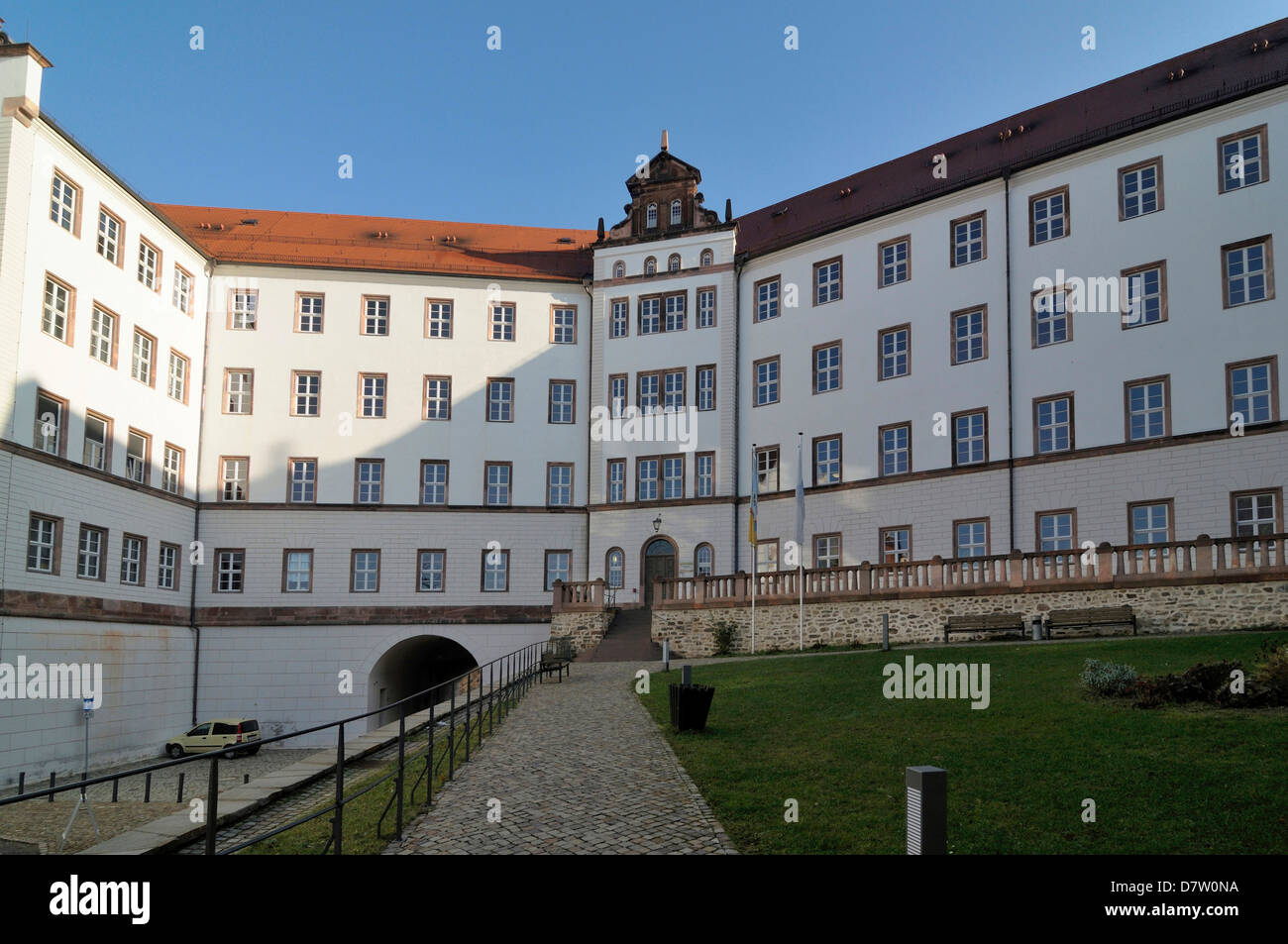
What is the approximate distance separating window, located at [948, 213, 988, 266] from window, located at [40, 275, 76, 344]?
27.1 metres

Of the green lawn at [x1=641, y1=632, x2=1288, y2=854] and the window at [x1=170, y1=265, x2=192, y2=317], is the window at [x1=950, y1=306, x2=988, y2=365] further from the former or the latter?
the window at [x1=170, y1=265, x2=192, y2=317]

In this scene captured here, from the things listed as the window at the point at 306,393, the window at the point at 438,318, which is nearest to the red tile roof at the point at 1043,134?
the window at the point at 438,318

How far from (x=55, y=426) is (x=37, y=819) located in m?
17.9

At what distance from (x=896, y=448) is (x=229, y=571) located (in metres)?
24.8

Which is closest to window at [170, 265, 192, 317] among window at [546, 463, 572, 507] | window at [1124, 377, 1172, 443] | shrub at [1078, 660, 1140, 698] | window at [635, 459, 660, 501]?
window at [546, 463, 572, 507]

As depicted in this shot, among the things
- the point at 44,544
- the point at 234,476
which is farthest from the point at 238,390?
the point at 44,544

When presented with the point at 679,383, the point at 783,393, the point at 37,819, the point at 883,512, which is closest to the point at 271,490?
the point at 679,383

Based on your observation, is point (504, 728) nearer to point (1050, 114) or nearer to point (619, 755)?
point (619, 755)

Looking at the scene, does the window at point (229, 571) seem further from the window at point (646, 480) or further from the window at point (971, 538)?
the window at point (971, 538)

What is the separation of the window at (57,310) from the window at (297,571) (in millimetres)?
12098

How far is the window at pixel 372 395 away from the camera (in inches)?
1657

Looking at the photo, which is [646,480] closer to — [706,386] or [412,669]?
[706,386]

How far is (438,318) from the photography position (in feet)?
142

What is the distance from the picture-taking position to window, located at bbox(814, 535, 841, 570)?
120 ft
